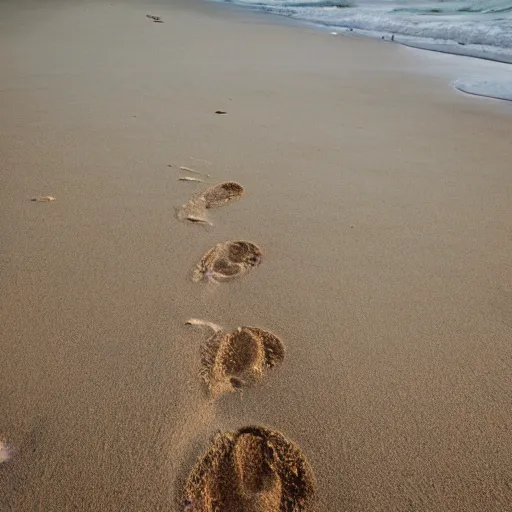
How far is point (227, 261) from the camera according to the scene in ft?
5.12

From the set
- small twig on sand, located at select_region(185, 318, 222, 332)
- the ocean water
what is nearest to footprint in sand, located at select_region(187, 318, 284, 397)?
small twig on sand, located at select_region(185, 318, 222, 332)

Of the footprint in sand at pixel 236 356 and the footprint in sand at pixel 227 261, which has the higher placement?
the footprint in sand at pixel 236 356

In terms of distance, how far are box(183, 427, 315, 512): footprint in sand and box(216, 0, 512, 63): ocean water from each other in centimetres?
516

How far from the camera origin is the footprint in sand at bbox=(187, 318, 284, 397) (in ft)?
3.75

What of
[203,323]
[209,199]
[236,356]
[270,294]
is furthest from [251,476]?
[209,199]

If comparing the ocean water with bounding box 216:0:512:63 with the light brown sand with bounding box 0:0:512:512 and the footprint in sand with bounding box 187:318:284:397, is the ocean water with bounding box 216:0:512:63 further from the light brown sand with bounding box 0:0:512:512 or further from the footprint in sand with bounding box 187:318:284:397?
the footprint in sand with bounding box 187:318:284:397

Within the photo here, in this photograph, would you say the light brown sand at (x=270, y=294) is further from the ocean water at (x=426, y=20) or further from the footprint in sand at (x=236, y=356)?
the ocean water at (x=426, y=20)

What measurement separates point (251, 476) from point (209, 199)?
1.20 metres

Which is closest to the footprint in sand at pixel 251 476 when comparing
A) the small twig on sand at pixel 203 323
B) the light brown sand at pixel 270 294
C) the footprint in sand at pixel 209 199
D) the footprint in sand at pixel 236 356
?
the light brown sand at pixel 270 294

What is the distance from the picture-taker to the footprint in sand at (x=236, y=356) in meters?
1.14

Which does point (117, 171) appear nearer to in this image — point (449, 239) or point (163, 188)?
point (163, 188)

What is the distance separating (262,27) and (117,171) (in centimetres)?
492

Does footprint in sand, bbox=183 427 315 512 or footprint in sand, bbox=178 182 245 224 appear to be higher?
footprint in sand, bbox=178 182 245 224

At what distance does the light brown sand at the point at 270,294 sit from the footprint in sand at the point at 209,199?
59 millimetres
